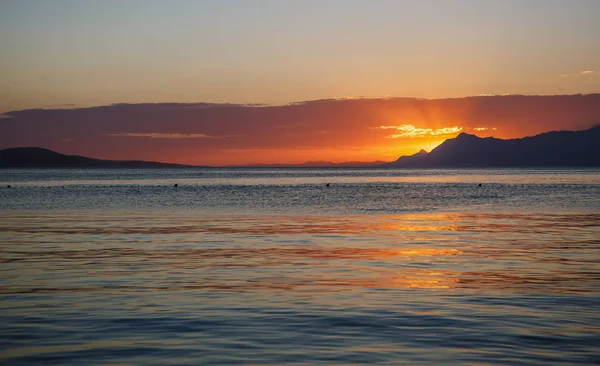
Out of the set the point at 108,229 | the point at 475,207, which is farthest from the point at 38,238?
the point at 475,207

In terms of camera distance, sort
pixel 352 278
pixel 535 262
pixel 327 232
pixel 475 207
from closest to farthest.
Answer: pixel 352 278, pixel 535 262, pixel 327 232, pixel 475 207

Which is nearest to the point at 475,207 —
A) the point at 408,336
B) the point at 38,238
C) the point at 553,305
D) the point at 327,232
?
the point at 327,232

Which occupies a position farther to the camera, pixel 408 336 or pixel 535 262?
pixel 535 262

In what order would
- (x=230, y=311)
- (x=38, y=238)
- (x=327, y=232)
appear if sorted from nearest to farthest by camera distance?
(x=230, y=311)
(x=38, y=238)
(x=327, y=232)

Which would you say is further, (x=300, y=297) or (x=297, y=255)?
(x=297, y=255)

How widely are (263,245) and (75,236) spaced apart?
9.20 m

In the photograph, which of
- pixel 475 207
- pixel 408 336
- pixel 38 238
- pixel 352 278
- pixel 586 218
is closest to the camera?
pixel 408 336

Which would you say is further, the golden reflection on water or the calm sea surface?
the golden reflection on water

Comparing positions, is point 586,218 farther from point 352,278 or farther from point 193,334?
point 193,334

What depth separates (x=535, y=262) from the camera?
22031 mm

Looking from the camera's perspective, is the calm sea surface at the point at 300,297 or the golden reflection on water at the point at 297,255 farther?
the golden reflection on water at the point at 297,255

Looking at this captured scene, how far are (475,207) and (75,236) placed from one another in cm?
3354

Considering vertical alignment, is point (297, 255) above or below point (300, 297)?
below

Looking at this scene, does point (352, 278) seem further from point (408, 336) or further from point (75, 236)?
point (75, 236)
